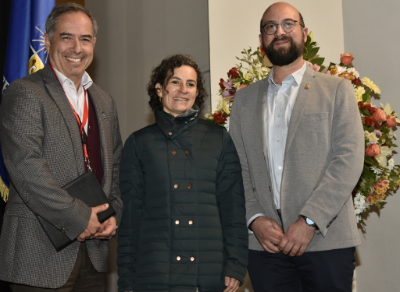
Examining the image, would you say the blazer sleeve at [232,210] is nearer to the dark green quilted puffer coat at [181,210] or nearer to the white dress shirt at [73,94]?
the dark green quilted puffer coat at [181,210]

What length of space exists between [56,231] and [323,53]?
125 inches

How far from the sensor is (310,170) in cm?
220

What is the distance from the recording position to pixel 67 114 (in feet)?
7.30

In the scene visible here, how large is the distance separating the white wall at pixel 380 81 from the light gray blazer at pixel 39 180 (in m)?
2.59

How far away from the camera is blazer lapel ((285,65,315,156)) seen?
7.38 feet

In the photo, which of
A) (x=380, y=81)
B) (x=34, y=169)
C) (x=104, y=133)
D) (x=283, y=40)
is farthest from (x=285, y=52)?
(x=380, y=81)

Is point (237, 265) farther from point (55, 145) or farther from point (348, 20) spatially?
point (348, 20)

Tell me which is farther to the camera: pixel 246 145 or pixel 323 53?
pixel 323 53

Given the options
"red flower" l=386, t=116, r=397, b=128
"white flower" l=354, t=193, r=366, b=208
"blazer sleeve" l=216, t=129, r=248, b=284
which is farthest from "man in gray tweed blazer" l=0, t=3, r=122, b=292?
"red flower" l=386, t=116, r=397, b=128

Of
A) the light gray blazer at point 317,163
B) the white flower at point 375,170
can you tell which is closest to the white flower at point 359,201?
the white flower at point 375,170

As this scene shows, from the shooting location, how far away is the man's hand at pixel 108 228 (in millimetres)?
2169

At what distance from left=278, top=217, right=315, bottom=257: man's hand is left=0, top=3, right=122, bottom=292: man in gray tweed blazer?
34.2 inches

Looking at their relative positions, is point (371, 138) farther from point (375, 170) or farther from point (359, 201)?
point (359, 201)

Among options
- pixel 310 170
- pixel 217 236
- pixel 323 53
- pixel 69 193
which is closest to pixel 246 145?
pixel 310 170
